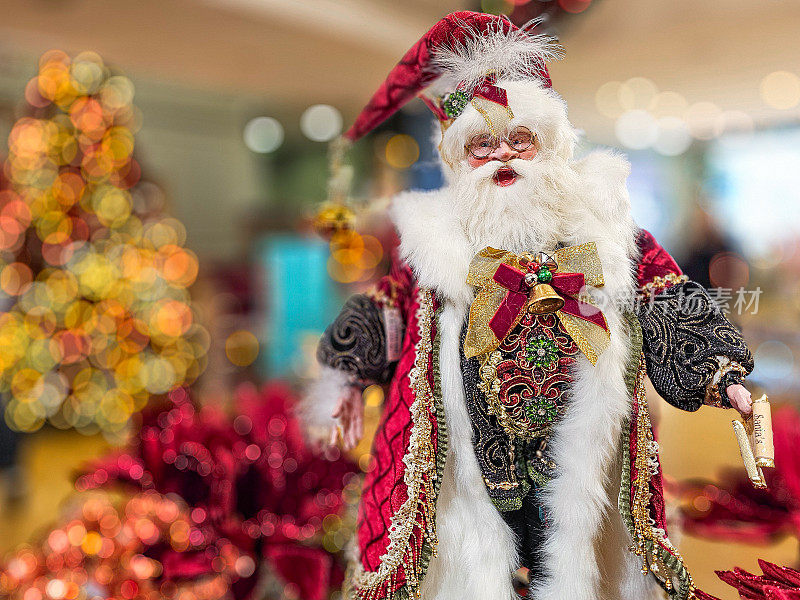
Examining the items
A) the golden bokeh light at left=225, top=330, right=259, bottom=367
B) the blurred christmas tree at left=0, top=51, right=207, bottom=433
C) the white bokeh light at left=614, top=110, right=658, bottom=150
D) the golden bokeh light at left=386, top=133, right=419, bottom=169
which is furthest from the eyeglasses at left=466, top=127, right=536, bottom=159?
the golden bokeh light at left=225, top=330, right=259, bottom=367

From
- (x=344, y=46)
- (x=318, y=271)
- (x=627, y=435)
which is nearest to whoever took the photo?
(x=627, y=435)

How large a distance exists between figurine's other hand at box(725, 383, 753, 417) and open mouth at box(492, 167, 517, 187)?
38cm

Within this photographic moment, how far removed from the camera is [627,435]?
0.85 meters

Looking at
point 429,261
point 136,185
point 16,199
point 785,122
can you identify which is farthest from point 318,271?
point 429,261

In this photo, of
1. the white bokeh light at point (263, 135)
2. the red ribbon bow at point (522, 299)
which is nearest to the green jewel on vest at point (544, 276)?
the red ribbon bow at point (522, 299)

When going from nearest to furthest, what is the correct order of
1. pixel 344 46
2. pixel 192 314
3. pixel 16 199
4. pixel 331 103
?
pixel 16 199 → pixel 192 314 → pixel 344 46 → pixel 331 103

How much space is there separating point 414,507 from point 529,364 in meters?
0.24

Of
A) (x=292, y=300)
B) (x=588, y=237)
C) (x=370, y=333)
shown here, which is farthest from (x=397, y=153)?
(x=588, y=237)

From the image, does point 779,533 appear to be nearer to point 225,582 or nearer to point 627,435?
point 627,435

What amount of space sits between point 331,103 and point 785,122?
2.56 meters

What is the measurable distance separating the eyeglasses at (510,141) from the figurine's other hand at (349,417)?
41 cm

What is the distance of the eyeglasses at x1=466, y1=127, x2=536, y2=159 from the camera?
2.91 ft

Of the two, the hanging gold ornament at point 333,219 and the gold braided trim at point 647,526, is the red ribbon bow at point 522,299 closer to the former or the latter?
the gold braided trim at point 647,526

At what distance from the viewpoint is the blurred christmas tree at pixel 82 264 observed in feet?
7.56
